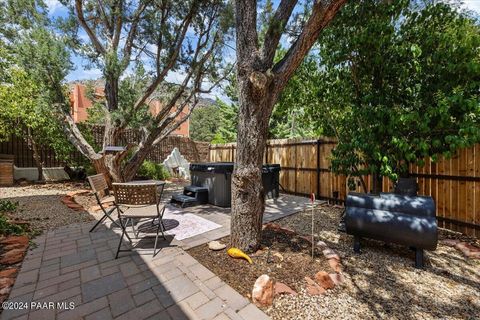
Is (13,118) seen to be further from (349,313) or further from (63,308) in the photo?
(349,313)

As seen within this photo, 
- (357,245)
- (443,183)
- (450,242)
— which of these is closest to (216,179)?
(357,245)

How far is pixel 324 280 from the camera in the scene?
7.23 feet

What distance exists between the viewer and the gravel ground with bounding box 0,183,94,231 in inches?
156

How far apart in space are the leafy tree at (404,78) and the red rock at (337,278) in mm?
1846

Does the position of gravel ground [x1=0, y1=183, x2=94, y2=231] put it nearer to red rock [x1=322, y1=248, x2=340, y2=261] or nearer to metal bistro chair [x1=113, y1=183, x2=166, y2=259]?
metal bistro chair [x1=113, y1=183, x2=166, y2=259]

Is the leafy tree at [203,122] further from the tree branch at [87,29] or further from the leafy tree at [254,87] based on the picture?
the leafy tree at [254,87]

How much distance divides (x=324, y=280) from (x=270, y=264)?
57cm

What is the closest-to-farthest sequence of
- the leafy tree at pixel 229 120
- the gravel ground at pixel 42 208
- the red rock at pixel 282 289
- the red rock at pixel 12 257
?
the red rock at pixel 282 289 → the red rock at pixel 12 257 → the gravel ground at pixel 42 208 → the leafy tree at pixel 229 120

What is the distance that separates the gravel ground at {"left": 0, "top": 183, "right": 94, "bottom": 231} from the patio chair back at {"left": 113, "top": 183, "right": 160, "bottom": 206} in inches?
69.5

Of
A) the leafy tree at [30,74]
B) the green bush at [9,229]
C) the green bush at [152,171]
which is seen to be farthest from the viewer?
the green bush at [152,171]

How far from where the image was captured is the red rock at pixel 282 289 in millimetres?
2035

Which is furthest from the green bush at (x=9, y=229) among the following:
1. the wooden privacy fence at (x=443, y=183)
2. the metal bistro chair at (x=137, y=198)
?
the wooden privacy fence at (x=443, y=183)

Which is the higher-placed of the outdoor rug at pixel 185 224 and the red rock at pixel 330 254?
the outdoor rug at pixel 185 224

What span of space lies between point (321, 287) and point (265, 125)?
1771mm
